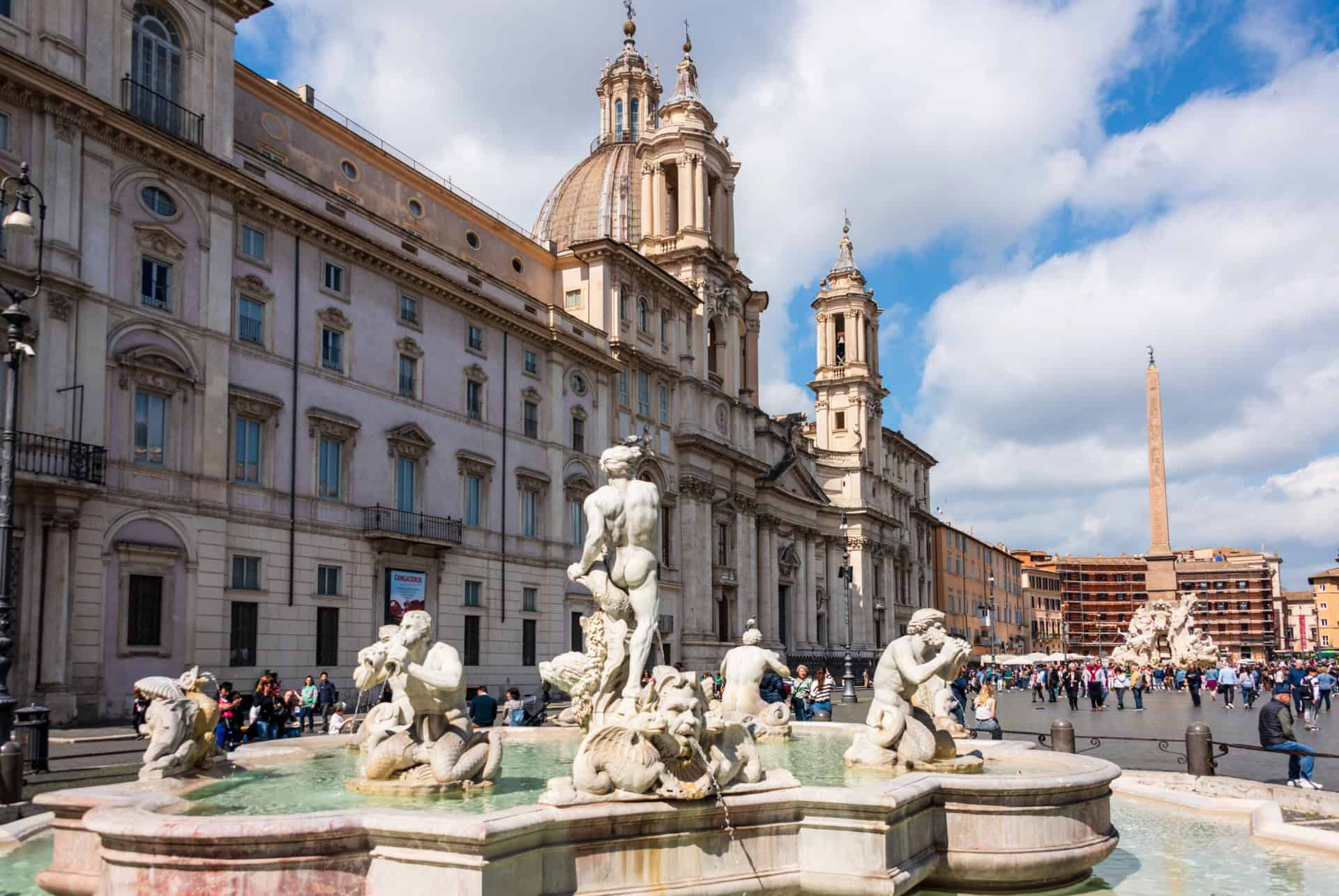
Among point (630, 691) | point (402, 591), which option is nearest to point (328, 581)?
point (402, 591)

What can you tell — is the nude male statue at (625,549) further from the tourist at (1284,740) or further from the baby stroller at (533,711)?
the tourist at (1284,740)

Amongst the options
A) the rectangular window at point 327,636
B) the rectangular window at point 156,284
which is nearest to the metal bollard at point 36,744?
the rectangular window at point 156,284

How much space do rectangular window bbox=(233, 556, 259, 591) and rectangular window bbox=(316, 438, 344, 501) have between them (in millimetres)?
2805

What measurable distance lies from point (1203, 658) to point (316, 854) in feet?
210

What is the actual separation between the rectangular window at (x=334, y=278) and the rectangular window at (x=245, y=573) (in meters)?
7.73

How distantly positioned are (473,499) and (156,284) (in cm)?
1237

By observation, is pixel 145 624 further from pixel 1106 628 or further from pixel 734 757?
pixel 1106 628

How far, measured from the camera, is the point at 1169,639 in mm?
63000

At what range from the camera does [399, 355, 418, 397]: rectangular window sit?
32.6 m

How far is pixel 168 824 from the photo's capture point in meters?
5.72

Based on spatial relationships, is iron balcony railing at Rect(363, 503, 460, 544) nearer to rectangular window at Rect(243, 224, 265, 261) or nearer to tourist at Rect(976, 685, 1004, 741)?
rectangular window at Rect(243, 224, 265, 261)

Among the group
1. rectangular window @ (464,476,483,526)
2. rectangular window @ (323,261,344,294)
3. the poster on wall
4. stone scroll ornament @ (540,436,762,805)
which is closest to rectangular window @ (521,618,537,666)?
rectangular window @ (464,476,483,526)

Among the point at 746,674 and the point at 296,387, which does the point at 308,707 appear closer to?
the point at 296,387

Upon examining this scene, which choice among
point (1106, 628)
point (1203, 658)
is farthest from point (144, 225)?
point (1106, 628)
